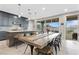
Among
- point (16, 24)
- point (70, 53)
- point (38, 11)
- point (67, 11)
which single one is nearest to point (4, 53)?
point (16, 24)

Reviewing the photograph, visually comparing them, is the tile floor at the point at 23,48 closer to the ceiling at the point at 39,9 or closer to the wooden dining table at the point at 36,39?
the wooden dining table at the point at 36,39

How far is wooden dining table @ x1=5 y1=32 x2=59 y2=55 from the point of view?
7.53 ft

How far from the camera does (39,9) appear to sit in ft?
7.98

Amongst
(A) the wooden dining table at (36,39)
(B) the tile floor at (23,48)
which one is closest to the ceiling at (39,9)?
(A) the wooden dining table at (36,39)

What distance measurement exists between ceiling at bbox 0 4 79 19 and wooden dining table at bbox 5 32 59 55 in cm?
45

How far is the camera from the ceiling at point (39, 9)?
7.80ft

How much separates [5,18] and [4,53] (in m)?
0.78

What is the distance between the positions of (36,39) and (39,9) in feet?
2.26

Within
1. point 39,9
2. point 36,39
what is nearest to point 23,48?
point 36,39

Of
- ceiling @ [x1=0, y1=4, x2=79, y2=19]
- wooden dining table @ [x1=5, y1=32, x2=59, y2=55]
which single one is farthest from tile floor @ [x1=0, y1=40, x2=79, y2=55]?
ceiling @ [x1=0, y1=4, x2=79, y2=19]

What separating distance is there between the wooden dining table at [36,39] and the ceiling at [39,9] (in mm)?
454

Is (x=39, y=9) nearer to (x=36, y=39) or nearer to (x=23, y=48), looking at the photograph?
(x=36, y=39)

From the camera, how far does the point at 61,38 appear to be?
2.40 metres
